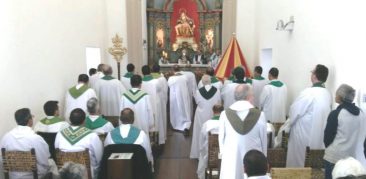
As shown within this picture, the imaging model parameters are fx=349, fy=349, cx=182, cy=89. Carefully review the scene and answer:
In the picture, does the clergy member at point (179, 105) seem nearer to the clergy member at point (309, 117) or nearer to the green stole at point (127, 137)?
the clergy member at point (309, 117)

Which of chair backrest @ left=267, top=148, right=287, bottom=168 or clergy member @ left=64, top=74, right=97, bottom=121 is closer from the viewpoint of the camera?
chair backrest @ left=267, top=148, right=287, bottom=168

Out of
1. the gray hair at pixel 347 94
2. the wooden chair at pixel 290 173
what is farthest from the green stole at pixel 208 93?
the wooden chair at pixel 290 173

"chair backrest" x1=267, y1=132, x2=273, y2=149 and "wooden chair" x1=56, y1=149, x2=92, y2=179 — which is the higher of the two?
"wooden chair" x1=56, y1=149, x2=92, y2=179

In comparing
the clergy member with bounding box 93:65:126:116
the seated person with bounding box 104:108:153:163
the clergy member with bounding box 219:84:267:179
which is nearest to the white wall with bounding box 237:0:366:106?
the clergy member with bounding box 219:84:267:179

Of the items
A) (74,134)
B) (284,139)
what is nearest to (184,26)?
(284,139)

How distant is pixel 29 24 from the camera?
582 centimetres

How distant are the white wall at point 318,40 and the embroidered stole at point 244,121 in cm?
132

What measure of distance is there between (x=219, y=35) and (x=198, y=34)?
131cm

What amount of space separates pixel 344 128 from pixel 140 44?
32.8 ft

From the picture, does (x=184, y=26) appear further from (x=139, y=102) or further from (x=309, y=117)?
(x=309, y=117)

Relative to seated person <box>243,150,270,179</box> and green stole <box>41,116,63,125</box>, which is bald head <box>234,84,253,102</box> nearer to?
seated person <box>243,150,270,179</box>

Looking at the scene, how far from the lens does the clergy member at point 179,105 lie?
8641 millimetres

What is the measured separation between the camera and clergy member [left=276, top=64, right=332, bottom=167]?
4.72m

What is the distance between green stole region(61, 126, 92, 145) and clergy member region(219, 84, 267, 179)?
165 cm
